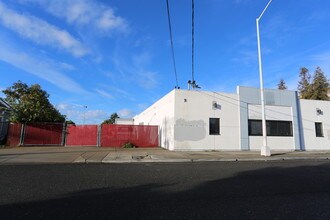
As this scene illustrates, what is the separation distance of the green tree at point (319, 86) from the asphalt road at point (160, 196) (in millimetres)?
53828

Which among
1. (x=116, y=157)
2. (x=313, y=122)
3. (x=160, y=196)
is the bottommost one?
(x=160, y=196)

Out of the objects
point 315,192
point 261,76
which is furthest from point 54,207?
point 261,76

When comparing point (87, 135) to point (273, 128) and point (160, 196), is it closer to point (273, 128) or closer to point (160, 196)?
point (273, 128)

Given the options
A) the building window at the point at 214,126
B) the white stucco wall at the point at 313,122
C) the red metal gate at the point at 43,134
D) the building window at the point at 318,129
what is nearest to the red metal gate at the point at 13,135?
the red metal gate at the point at 43,134

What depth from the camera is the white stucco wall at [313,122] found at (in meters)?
24.9

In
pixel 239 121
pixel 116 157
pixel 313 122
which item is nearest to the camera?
pixel 116 157

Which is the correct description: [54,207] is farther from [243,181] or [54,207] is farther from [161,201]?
[243,181]

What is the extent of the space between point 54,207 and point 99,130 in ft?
67.1

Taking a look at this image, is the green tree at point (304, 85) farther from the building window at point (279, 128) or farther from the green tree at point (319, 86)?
the building window at point (279, 128)

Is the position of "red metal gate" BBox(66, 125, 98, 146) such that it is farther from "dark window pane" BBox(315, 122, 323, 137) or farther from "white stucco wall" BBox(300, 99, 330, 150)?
"dark window pane" BBox(315, 122, 323, 137)

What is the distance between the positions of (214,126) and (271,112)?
596 centimetres

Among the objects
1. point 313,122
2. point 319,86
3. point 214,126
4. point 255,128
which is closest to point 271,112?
point 255,128

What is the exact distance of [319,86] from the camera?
56.5 meters

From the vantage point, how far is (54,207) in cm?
516
